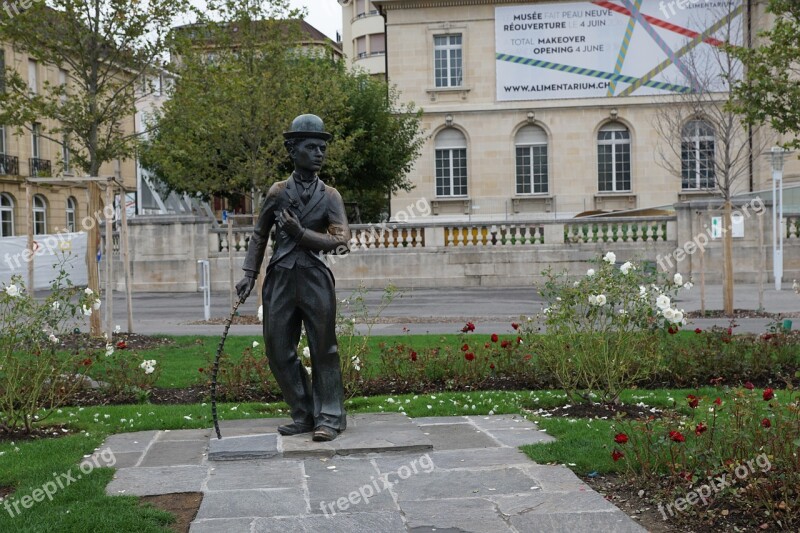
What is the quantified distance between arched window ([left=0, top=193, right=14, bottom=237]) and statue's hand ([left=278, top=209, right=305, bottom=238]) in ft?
136

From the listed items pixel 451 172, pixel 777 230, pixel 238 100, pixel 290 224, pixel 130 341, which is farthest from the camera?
pixel 451 172

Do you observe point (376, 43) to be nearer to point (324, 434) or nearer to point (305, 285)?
point (305, 285)

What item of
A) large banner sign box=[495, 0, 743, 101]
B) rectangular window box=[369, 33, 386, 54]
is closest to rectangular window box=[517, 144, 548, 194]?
large banner sign box=[495, 0, 743, 101]

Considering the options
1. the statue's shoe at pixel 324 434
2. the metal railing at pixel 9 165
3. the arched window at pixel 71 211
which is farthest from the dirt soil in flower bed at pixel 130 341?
the arched window at pixel 71 211

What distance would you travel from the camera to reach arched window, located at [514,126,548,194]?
39188 millimetres

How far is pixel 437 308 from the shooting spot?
68.5 feet

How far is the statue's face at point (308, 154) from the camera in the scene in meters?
7.03

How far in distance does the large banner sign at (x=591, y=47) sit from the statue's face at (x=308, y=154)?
32731 mm

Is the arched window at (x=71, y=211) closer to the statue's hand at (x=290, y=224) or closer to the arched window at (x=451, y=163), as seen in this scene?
the arched window at (x=451, y=163)

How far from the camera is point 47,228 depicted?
48031mm

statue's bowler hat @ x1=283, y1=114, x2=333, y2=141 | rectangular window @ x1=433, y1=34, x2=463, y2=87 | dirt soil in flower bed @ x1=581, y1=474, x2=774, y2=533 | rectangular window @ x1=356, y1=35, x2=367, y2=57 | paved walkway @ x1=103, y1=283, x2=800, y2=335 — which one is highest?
rectangular window @ x1=356, y1=35, x2=367, y2=57

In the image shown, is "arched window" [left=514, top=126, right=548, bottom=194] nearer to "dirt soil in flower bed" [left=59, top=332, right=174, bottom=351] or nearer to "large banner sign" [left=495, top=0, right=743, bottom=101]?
"large banner sign" [left=495, top=0, right=743, bottom=101]

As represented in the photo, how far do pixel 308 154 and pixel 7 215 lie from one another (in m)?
41.8

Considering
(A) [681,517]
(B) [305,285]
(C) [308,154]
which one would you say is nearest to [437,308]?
(B) [305,285]
